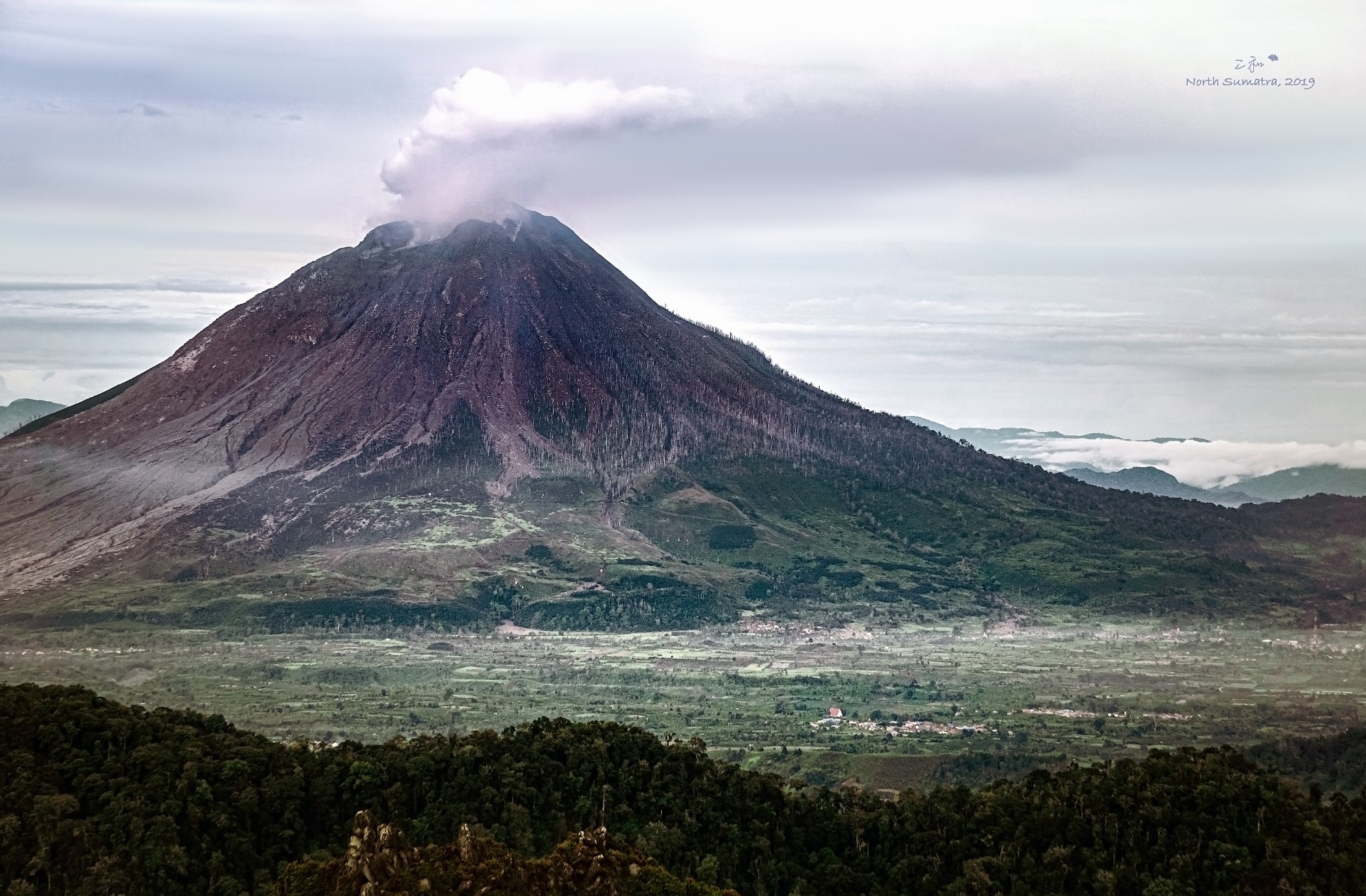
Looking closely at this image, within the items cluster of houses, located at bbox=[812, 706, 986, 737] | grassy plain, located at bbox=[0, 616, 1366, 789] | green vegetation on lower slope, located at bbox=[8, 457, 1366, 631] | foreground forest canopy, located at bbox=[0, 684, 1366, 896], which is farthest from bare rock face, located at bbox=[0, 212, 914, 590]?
foreground forest canopy, located at bbox=[0, 684, 1366, 896]

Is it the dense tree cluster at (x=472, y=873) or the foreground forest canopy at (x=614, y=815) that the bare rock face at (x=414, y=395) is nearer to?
the foreground forest canopy at (x=614, y=815)

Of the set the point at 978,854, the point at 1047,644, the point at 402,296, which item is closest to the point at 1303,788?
the point at 978,854

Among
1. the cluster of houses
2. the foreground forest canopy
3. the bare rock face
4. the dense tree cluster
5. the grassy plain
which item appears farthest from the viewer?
the bare rock face

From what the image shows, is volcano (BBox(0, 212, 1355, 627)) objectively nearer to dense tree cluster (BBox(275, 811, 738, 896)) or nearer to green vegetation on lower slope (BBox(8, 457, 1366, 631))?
green vegetation on lower slope (BBox(8, 457, 1366, 631))

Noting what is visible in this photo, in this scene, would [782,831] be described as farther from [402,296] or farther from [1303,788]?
[402,296]

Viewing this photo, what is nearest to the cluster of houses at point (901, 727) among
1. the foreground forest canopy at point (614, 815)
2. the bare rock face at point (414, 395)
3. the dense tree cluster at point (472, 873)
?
the foreground forest canopy at point (614, 815)

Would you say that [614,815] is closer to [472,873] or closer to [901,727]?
[472,873]
